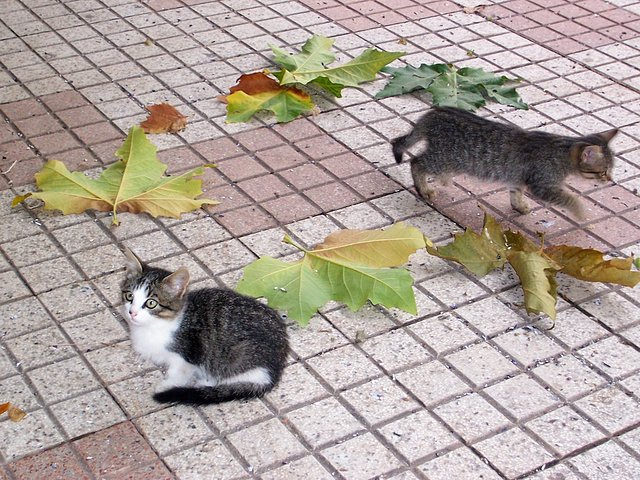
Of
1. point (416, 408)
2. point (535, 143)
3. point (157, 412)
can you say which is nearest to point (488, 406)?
point (416, 408)

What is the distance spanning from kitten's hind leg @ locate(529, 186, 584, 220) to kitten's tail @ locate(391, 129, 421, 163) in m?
0.70

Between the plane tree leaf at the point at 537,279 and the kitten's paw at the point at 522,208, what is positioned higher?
the plane tree leaf at the point at 537,279

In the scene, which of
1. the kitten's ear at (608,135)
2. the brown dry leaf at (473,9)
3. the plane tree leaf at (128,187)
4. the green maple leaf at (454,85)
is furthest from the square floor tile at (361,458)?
the brown dry leaf at (473,9)

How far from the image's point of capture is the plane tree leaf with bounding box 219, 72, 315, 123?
5938mm

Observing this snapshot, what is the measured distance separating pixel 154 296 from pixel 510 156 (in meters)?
2.19

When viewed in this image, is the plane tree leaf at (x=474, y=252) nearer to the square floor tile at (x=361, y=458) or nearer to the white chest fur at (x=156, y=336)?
the square floor tile at (x=361, y=458)

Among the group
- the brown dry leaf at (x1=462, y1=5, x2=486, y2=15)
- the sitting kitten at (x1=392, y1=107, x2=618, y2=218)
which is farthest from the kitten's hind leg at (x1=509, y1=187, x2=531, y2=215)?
the brown dry leaf at (x1=462, y1=5, x2=486, y2=15)

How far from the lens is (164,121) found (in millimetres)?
5867

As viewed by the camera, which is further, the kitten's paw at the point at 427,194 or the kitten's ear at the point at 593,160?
the kitten's paw at the point at 427,194

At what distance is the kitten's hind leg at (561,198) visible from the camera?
5.03m

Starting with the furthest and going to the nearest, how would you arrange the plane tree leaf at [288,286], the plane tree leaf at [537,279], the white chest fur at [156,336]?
the plane tree leaf at [537,279]
the plane tree leaf at [288,286]
the white chest fur at [156,336]

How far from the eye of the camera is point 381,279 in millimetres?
4285

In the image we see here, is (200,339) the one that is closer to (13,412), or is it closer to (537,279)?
(13,412)

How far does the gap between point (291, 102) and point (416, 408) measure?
2.68 meters
